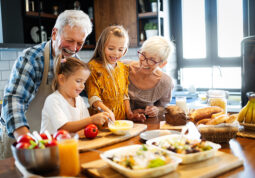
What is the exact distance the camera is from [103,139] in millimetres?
1634

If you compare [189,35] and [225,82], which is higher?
[189,35]

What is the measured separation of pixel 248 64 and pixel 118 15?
9.59ft

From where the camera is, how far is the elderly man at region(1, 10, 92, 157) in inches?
68.3

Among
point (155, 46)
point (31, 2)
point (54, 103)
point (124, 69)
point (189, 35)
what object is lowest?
Result: point (54, 103)

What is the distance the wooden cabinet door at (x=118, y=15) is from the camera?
4688 mm

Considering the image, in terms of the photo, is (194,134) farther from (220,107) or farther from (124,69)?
(124,69)

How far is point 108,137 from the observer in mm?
1680

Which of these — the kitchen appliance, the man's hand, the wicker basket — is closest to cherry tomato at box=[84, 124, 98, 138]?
the man's hand

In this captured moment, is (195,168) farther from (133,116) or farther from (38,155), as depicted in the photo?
(133,116)

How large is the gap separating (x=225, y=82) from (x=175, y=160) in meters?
4.40

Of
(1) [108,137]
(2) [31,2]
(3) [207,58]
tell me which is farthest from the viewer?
(3) [207,58]

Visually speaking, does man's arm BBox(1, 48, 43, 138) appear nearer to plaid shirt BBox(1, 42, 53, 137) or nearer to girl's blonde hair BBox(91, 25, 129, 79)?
plaid shirt BBox(1, 42, 53, 137)

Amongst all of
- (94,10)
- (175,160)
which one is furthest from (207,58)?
(175,160)

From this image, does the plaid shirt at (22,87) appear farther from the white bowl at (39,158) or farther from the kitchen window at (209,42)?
the kitchen window at (209,42)
